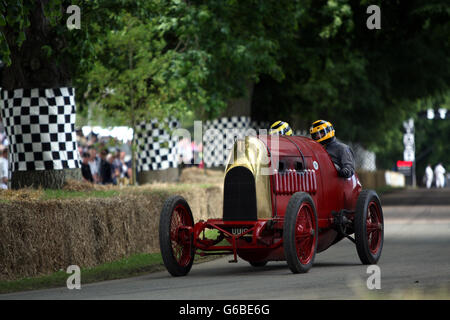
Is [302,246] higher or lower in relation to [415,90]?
lower

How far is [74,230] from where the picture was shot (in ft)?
50.1

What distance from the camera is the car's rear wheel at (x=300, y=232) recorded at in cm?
1352

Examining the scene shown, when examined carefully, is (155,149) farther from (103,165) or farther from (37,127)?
(37,127)

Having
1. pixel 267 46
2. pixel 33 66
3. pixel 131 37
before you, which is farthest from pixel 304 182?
pixel 267 46

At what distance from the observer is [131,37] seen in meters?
23.8

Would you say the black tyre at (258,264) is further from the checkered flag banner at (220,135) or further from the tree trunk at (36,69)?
the checkered flag banner at (220,135)

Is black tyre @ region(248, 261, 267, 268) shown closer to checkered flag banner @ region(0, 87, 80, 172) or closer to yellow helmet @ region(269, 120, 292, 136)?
yellow helmet @ region(269, 120, 292, 136)

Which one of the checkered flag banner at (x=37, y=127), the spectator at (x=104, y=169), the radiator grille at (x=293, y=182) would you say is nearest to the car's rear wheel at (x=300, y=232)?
the radiator grille at (x=293, y=182)

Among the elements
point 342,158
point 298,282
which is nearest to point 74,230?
point 298,282

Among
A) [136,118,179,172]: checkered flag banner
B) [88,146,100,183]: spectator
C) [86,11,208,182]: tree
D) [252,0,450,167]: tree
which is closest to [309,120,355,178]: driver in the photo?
[86,11,208,182]: tree

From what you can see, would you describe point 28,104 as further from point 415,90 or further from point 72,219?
point 415,90

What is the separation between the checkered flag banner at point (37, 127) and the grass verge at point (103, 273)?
9.63 feet

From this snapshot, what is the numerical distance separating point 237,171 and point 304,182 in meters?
0.96
